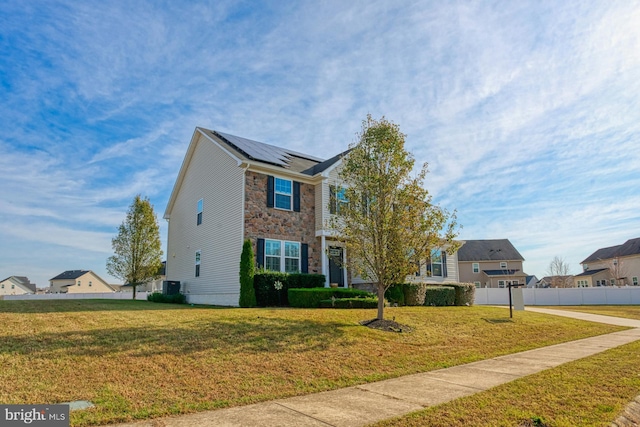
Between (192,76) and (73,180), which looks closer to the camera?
(192,76)

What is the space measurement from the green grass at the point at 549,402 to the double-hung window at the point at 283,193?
12.6 m

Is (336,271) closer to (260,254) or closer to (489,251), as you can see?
(260,254)

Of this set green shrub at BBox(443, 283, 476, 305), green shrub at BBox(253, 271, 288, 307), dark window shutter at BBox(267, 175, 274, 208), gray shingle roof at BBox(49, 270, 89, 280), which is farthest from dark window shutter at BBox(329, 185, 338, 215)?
gray shingle roof at BBox(49, 270, 89, 280)

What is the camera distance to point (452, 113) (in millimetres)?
14180

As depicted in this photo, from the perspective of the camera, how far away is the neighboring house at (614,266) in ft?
162

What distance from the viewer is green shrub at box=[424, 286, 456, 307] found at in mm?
18188

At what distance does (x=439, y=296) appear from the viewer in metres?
18.5

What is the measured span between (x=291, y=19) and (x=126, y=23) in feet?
15.7

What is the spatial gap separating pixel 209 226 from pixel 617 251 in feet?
188

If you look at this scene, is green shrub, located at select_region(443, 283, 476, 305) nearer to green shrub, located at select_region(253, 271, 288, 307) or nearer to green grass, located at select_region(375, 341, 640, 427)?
green shrub, located at select_region(253, 271, 288, 307)

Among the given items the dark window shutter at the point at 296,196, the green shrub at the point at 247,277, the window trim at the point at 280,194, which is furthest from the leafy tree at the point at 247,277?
the dark window shutter at the point at 296,196

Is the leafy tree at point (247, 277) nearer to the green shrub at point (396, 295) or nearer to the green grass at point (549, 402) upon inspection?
the green shrub at point (396, 295)

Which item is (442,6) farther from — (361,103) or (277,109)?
(277,109)

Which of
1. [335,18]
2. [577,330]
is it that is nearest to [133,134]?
[335,18]
